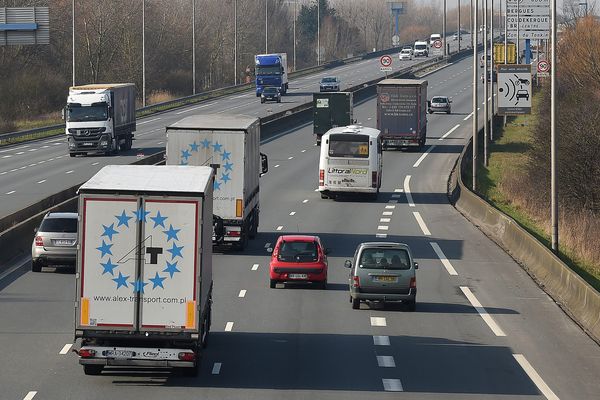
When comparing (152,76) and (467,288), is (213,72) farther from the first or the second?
(467,288)

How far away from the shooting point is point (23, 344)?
23.9 meters

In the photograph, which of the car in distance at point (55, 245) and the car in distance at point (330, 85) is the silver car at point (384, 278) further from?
the car in distance at point (330, 85)

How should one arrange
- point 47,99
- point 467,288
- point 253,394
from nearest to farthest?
point 253,394, point 467,288, point 47,99

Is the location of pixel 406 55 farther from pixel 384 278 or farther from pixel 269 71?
pixel 384 278

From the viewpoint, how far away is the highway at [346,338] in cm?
2036

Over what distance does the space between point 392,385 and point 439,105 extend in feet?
262

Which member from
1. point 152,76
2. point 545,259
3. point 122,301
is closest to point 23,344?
point 122,301

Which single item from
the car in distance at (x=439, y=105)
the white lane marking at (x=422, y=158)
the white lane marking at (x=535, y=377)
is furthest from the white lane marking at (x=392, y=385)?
the car in distance at (x=439, y=105)

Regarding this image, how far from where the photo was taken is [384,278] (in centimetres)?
2781

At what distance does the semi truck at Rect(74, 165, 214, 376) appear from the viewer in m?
20.3

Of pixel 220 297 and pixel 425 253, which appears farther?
pixel 425 253

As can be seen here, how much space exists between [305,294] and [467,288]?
4.15 metres

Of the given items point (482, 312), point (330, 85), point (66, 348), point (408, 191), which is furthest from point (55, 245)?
point (330, 85)

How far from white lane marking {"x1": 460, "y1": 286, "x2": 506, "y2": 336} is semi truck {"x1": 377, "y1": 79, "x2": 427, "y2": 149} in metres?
38.6
